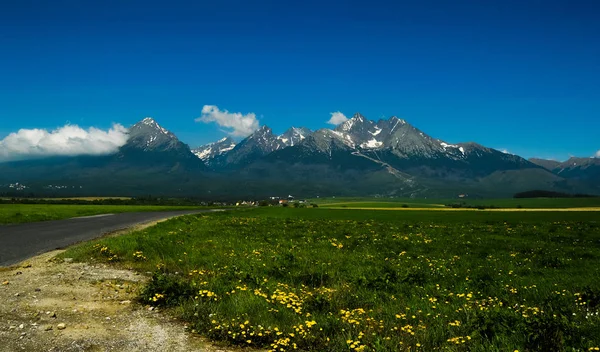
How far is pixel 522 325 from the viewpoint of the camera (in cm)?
925

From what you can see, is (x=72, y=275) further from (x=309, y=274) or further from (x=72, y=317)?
(x=309, y=274)

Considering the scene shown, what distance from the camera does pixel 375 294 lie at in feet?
43.5

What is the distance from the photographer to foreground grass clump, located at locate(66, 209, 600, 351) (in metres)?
9.09

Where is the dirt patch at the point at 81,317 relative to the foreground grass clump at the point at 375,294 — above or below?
below

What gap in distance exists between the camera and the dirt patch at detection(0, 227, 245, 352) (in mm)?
8992

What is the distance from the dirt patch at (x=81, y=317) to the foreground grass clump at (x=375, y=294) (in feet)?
2.52

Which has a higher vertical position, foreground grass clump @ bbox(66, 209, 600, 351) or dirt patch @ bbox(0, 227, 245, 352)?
foreground grass clump @ bbox(66, 209, 600, 351)

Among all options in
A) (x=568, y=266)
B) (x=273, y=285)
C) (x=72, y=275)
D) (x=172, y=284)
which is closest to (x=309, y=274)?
(x=273, y=285)

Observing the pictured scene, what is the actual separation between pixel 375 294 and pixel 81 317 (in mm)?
9407

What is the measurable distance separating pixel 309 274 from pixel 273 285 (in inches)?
98.0

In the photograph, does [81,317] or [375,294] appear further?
[375,294]

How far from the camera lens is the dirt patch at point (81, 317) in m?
8.99

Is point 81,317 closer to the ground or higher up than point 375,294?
closer to the ground

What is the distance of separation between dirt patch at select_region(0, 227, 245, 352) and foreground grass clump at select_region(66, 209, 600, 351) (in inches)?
30.2
